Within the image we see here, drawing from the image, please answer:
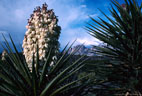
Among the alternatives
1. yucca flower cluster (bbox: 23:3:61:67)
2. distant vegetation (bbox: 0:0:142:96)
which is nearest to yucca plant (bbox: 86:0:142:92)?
distant vegetation (bbox: 0:0:142:96)

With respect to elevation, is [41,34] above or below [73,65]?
above

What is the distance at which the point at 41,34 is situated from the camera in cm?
238

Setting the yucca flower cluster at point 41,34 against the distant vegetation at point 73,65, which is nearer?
the distant vegetation at point 73,65

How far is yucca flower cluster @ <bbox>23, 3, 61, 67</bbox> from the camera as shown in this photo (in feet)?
7.59

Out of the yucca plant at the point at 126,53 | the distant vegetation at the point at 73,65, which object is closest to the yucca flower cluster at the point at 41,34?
the distant vegetation at the point at 73,65

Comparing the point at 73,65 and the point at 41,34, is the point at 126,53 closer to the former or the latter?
the point at 73,65

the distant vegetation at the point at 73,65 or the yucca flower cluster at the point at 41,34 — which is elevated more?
the yucca flower cluster at the point at 41,34

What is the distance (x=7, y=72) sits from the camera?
1675mm

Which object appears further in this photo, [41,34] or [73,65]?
[41,34]

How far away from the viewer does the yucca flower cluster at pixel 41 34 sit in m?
2.31

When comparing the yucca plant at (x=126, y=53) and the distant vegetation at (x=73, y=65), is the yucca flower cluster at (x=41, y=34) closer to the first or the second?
the distant vegetation at (x=73, y=65)

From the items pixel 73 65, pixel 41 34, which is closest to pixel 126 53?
pixel 73 65

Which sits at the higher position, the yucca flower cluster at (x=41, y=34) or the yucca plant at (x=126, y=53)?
the yucca flower cluster at (x=41, y=34)

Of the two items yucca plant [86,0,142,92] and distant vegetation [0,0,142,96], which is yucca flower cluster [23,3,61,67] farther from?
yucca plant [86,0,142,92]
